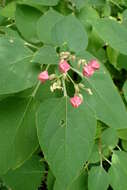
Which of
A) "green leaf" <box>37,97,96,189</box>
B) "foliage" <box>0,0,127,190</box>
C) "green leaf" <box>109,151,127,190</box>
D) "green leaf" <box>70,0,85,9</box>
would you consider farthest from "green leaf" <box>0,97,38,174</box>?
"green leaf" <box>70,0,85,9</box>

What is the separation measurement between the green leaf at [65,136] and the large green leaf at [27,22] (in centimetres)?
40

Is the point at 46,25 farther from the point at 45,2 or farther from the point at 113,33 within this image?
the point at 113,33

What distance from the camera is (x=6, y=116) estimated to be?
3.59 feet

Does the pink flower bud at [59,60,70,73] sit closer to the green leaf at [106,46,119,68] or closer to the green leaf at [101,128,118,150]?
the green leaf at [101,128,118,150]

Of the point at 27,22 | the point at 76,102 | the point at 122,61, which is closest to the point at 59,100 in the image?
the point at 76,102

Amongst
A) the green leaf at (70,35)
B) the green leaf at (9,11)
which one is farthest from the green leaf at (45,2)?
the green leaf at (70,35)

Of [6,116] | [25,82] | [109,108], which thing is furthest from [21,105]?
[109,108]

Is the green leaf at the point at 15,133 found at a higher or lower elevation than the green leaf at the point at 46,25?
lower

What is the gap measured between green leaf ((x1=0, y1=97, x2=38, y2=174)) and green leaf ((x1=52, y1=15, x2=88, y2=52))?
0.25m

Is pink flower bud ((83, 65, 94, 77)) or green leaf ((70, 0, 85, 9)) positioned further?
green leaf ((70, 0, 85, 9))

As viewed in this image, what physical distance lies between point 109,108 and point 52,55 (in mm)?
259

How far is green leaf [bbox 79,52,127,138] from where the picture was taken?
3.54 feet

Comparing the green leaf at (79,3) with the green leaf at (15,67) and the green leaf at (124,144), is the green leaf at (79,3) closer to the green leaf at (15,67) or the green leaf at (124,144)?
the green leaf at (15,67)

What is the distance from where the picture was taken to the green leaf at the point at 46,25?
47.6 inches
